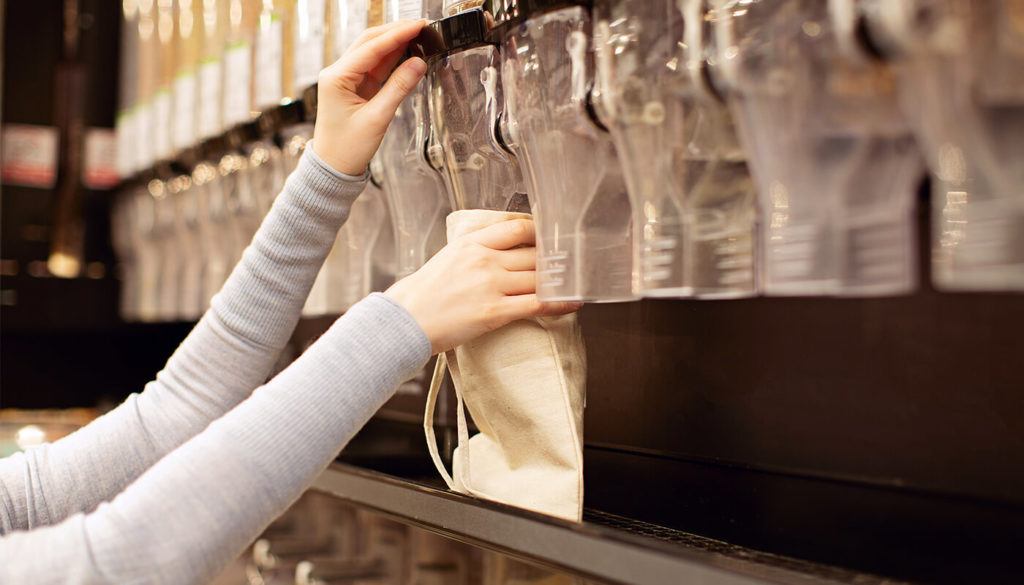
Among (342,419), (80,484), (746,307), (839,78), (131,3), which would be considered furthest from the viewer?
(131,3)

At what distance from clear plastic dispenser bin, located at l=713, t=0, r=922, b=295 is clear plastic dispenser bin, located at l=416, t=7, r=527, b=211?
0.32m

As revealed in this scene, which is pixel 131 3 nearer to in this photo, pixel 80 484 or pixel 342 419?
pixel 80 484

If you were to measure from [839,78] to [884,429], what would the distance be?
14.4 inches

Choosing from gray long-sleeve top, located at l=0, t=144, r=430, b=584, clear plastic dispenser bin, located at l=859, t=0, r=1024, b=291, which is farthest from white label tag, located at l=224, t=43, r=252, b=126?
clear plastic dispenser bin, located at l=859, t=0, r=1024, b=291

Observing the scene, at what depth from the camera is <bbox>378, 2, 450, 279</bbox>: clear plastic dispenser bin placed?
1.02m

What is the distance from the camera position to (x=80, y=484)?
1.02 metres

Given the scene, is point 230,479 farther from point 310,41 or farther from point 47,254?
point 47,254

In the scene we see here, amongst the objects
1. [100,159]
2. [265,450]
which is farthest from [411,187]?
[100,159]

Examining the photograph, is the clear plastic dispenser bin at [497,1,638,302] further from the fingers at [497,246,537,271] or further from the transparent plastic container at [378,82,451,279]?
the transparent plastic container at [378,82,451,279]

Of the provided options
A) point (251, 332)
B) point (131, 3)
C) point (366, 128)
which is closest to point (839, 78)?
point (366, 128)

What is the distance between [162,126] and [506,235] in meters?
1.21

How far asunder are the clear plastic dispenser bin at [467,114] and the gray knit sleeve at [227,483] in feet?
0.70

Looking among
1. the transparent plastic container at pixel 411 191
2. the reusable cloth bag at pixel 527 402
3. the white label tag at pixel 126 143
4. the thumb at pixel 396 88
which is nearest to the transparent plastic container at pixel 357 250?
the transparent plastic container at pixel 411 191

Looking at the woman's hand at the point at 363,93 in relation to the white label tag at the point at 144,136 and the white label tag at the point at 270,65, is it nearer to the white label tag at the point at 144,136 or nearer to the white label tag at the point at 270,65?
the white label tag at the point at 270,65
